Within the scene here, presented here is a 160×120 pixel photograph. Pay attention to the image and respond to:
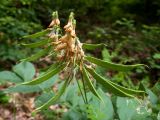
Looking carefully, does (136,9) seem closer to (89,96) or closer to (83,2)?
(83,2)

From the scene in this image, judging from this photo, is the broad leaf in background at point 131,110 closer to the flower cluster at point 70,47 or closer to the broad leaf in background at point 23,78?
the broad leaf in background at point 23,78

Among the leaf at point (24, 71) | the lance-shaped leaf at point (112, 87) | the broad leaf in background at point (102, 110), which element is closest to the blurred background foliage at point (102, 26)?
the leaf at point (24, 71)

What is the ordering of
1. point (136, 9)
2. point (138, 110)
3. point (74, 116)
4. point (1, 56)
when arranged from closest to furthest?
point (138, 110), point (74, 116), point (1, 56), point (136, 9)

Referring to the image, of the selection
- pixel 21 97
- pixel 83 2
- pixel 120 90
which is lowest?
pixel 21 97

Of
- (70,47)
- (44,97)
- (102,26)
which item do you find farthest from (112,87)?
(102,26)

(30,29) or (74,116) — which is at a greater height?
(30,29)

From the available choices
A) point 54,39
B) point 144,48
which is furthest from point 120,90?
point 144,48
